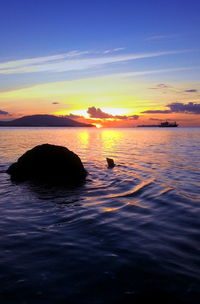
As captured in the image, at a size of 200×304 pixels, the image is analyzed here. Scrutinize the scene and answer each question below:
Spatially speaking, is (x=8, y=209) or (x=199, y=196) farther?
(x=199, y=196)

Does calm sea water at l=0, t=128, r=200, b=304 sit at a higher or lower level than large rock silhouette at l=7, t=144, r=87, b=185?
lower

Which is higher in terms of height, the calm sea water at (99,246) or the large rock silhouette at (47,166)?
the large rock silhouette at (47,166)

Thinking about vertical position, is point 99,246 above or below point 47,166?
below

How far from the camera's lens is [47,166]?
17797 millimetres

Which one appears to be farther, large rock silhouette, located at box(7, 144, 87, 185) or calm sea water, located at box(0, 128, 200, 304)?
large rock silhouette, located at box(7, 144, 87, 185)

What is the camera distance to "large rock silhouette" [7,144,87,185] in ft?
57.4

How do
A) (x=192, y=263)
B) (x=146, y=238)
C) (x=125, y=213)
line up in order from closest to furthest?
(x=192, y=263), (x=146, y=238), (x=125, y=213)

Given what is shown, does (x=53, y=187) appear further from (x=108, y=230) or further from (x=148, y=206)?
(x=108, y=230)

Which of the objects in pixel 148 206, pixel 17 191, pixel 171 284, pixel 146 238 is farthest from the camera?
pixel 17 191

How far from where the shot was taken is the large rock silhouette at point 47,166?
17500 mm

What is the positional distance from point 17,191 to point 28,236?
6219 millimetres

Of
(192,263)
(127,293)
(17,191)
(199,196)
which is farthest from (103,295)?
(17,191)

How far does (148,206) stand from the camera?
36.6 ft

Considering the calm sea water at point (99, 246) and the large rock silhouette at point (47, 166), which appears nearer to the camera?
the calm sea water at point (99, 246)
